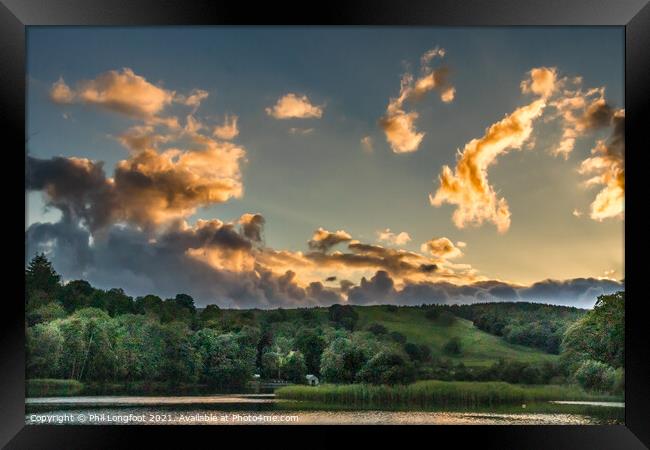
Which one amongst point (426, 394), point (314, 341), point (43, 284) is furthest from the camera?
point (314, 341)

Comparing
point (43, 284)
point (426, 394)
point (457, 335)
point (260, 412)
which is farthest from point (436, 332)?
point (43, 284)

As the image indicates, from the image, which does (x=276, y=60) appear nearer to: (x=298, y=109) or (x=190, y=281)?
(x=298, y=109)

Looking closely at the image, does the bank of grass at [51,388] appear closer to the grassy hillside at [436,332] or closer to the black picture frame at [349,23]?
the grassy hillside at [436,332]

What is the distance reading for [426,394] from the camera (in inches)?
332

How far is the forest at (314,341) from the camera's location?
26.2ft

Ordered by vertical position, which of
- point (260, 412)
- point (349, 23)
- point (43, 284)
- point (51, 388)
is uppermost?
point (349, 23)

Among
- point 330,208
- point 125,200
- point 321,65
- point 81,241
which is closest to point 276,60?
point 321,65

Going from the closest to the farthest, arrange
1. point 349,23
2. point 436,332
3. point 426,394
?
point 349,23, point 426,394, point 436,332

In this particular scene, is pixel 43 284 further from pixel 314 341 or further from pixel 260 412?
pixel 314 341

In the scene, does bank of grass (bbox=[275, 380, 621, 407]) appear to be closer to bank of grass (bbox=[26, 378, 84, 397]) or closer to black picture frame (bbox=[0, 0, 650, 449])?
bank of grass (bbox=[26, 378, 84, 397])

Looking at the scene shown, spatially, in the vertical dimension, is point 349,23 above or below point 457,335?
above

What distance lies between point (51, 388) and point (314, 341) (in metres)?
3.07

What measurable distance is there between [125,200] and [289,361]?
2.77 meters

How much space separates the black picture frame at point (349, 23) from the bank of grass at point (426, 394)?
9.32ft
